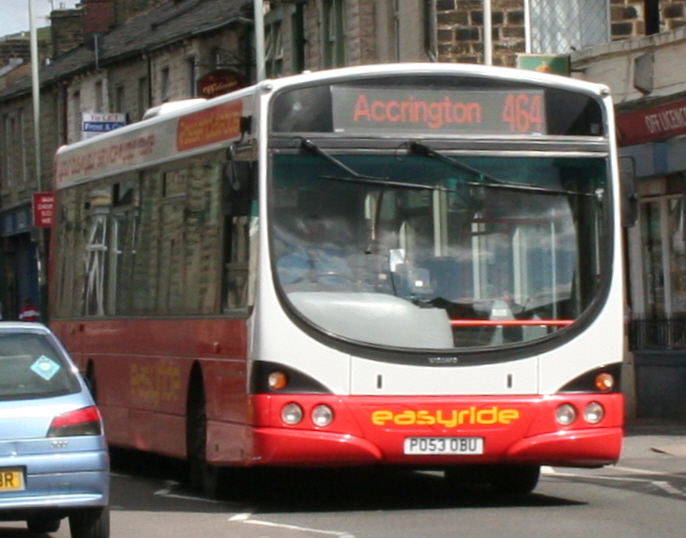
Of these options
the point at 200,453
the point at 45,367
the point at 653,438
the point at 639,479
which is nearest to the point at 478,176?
the point at 200,453

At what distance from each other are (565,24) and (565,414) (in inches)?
683

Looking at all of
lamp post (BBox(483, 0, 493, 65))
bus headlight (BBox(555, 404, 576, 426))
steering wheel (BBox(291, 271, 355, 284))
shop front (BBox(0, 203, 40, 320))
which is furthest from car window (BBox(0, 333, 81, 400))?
shop front (BBox(0, 203, 40, 320))

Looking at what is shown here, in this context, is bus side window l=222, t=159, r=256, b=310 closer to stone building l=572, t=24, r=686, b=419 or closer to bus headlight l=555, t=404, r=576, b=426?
bus headlight l=555, t=404, r=576, b=426

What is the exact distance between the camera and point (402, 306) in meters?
12.6

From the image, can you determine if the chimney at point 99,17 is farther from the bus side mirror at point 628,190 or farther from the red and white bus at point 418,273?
the bus side mirror at point 628,190

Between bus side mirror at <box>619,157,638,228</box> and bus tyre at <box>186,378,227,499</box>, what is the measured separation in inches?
132

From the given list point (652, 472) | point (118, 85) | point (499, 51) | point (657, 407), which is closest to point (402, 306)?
point (652, 472)

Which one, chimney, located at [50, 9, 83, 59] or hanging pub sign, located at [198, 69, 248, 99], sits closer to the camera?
hanging pub sign, located at [198, 69, 248, 99]

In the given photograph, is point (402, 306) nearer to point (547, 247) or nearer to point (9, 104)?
point (547, 247)

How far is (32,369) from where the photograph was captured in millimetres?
10883

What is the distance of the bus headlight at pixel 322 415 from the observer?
1243cm

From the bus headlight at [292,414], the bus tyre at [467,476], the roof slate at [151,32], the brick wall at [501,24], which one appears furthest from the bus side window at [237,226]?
the roof slate at [151,32]

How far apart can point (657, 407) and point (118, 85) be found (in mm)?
29187

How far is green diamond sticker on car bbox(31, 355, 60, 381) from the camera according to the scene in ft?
35.7
